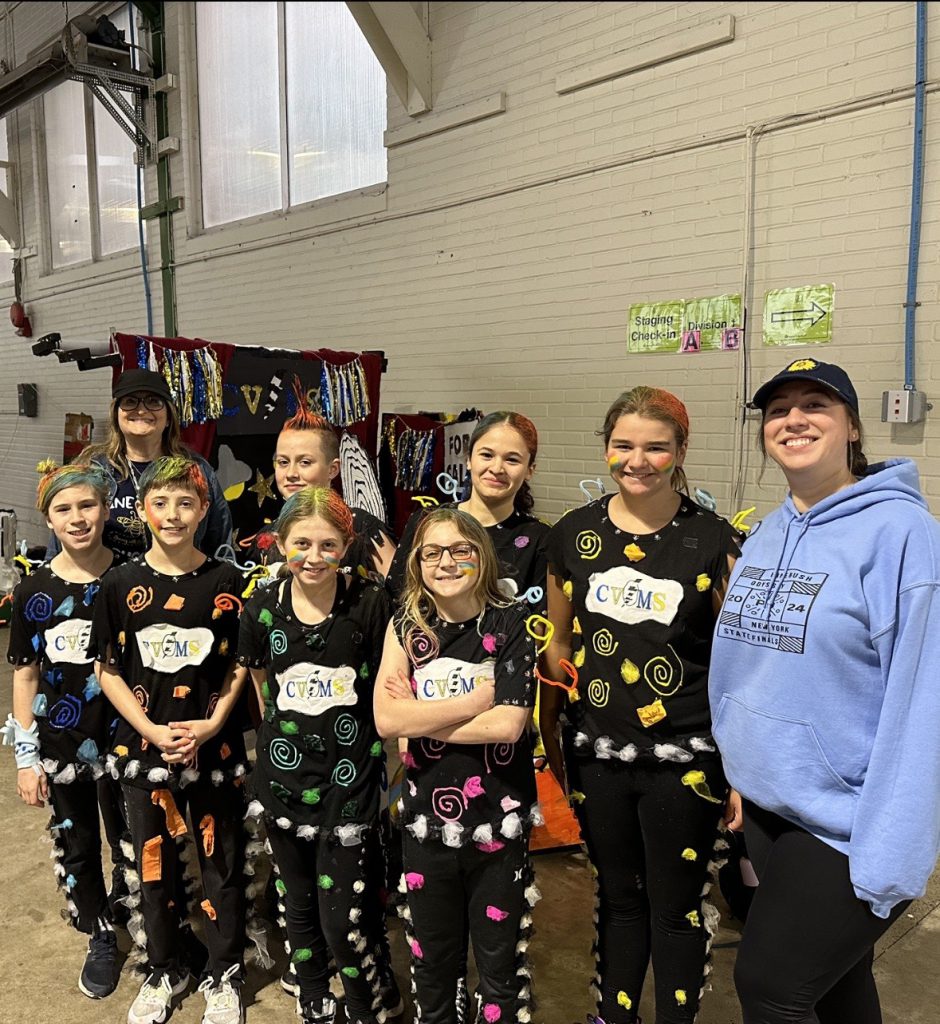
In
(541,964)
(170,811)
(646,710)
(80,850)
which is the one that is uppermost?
(646,710)

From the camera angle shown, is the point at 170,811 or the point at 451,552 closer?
the point at 451,552

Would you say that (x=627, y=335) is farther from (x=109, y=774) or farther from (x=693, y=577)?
(x=109, y=774)

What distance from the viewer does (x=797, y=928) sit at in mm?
1244

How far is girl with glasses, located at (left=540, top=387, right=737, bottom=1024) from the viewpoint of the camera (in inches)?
61.7

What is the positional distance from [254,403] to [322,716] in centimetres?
248

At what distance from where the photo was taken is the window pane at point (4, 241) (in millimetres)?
9039

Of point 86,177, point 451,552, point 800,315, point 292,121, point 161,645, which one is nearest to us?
point 451,552

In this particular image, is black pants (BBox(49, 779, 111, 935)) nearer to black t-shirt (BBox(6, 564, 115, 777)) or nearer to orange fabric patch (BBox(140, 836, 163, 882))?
black t-shirt (BBox(6, 564, 115, 777))

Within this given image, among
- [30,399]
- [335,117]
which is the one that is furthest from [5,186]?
[335,117]

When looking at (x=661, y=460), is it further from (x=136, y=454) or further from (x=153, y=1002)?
(x=153, y=1002)

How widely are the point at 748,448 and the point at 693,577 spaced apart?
2249 millimetres

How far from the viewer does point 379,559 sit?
206 centimetres

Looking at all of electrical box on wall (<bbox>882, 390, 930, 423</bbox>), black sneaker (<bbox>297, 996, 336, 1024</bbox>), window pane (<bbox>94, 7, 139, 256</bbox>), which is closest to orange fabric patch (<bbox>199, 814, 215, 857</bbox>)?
black sneaker (<bbox>297, 996, 336, 1024</bbox>)

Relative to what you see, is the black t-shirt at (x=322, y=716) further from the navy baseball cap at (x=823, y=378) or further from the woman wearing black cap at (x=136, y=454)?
the navy baseball cap at (x=823, y=378)
